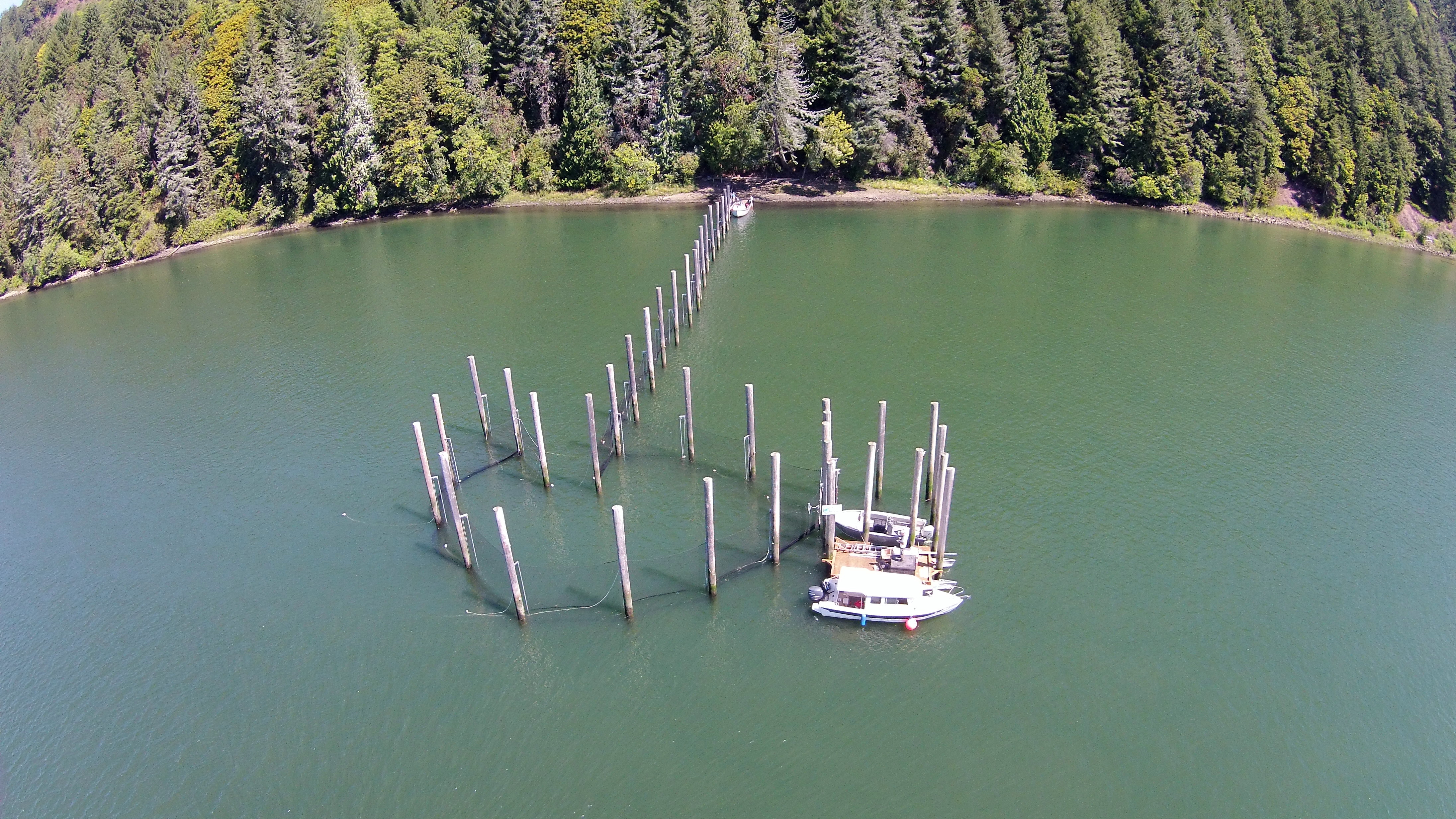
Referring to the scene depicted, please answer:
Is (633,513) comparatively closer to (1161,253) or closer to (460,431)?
(460,431)

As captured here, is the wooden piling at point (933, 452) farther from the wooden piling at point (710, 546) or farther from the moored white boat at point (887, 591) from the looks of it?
the wooden piling at point (710, 546)

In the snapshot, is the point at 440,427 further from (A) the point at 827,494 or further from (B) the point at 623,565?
(A) the point at 827,494

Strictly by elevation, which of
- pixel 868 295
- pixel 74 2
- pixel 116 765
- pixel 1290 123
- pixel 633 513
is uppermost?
pixel 74 2

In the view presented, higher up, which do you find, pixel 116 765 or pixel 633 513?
pixel 633 513

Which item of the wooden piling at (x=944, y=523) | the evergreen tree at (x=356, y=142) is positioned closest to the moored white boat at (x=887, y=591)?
the wooden piling at (x=944, y=523)

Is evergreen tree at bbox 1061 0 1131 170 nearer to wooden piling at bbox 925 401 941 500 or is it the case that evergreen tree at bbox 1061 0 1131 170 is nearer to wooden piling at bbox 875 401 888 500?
wooden piling at bbox 925 401 941 500

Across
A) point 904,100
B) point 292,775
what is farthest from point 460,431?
point 904,100
